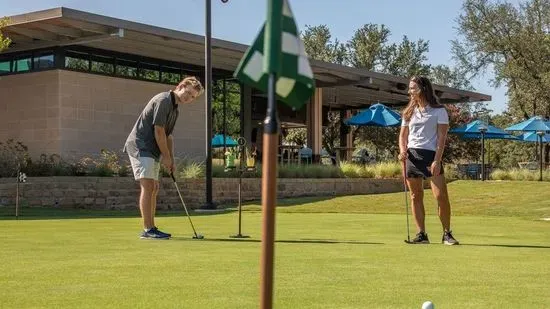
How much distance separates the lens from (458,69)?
47.4 metres

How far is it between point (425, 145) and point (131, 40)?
14960mm

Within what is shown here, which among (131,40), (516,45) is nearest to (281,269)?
(131,40)

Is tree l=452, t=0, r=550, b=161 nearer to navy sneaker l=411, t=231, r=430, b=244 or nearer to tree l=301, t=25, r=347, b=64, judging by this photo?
tree l=301, t=25, r=347, b=64

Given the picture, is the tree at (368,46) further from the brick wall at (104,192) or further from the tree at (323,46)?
the brick wall at (104,192)

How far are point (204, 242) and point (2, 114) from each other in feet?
54.2

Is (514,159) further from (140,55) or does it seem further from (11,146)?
(11,146)

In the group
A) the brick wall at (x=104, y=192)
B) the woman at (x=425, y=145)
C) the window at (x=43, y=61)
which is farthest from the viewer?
the window at (x=43, y=61)

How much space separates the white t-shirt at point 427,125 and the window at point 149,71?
17156 millimetres

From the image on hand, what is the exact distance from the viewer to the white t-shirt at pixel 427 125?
8.77m

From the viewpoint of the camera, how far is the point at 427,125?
347 inches

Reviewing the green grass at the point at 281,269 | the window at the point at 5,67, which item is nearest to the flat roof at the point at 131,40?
the window at the point at 5,67

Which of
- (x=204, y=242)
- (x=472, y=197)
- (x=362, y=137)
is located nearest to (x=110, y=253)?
(x=204, y=242)

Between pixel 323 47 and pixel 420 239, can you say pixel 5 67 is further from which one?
pixel 323 47

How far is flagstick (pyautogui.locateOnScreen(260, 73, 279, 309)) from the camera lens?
7.98 ft
